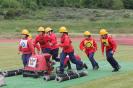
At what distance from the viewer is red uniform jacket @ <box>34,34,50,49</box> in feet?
68.9

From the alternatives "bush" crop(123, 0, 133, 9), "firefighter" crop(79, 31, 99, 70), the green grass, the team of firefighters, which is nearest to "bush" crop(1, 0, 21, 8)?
"bush" crop(123, 0, 133, 9)

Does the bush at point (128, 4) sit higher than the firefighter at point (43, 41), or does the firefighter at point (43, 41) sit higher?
the firefighter at point (43, 41)

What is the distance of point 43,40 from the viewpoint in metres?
21.3

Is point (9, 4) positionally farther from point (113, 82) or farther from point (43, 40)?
point (113, 82)

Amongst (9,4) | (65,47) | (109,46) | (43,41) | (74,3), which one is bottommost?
(74,3)

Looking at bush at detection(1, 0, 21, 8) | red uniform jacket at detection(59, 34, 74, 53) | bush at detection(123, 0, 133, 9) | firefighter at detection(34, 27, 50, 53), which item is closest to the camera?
red uniform jacket at detection(59, 34, 74, 53)

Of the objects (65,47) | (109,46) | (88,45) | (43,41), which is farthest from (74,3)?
(65,47)

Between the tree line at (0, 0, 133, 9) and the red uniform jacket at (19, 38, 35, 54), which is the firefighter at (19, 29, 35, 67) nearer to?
the red uniform jacket at (19, 38, 35, 54)

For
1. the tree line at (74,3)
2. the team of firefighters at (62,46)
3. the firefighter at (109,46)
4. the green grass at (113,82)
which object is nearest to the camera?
the green grass at (113,82)

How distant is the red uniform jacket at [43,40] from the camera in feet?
68.9

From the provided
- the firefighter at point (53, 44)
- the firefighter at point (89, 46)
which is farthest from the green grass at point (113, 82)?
the firefighter at point (53, 44)

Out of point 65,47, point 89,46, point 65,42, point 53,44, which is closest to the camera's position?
point 65,42

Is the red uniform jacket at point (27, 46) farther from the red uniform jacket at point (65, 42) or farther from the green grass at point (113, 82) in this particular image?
the green grass at point (113, 82)

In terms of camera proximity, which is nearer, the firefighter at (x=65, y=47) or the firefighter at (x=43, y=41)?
the firefighter at (x=65, y=47)
